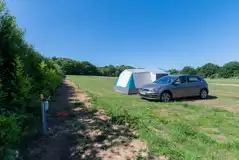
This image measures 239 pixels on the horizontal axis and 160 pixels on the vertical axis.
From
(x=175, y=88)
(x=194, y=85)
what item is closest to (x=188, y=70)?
(x=194, y=85)

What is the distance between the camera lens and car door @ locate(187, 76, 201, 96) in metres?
8.74

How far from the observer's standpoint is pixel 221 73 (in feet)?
235

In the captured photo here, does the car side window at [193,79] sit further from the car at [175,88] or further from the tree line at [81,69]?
the tree line at [81,69]

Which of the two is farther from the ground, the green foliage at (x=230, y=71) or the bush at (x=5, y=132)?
the green foliage at (x=230, y=71)

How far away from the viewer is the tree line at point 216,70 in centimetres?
6807

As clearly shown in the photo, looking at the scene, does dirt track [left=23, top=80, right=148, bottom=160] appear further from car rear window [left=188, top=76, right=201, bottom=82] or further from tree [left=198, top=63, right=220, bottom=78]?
tree [left=198, top=63, right=220, bottom=78]

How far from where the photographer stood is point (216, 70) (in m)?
77.9

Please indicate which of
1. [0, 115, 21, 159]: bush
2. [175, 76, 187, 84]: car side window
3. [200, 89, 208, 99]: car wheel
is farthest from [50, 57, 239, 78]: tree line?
[0, 115, 21, 159]: bush

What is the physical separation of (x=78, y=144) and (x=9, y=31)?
11.5 feet

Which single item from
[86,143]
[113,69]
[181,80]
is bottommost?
[86,143]

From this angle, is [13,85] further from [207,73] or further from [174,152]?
[207,73]

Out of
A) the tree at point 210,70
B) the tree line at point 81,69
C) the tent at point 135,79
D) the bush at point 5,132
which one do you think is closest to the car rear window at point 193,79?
the tent at point 135,79

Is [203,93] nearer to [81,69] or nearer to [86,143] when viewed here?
[86,143]

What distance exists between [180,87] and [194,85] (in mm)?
1140
